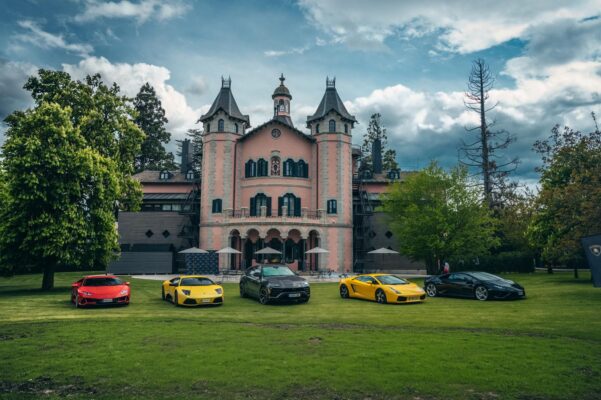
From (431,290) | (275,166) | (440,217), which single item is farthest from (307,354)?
(275,166)

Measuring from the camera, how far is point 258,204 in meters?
42.3

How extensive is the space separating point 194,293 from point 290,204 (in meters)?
26.7

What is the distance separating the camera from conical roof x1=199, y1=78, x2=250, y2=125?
4370cm

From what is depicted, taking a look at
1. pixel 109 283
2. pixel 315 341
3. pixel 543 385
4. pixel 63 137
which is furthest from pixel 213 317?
pixel 63 137

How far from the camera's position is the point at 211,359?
7754 mm

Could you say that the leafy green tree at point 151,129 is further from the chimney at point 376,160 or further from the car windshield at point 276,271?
the car windshield at point 276,271

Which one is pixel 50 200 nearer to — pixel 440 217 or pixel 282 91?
pixel 440 217

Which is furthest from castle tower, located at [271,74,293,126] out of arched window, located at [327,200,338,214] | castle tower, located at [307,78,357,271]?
arched window, located at [327,200,338,214]

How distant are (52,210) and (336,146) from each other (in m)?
27.6

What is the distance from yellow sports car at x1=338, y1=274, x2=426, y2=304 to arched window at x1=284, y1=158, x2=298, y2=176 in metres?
25.1

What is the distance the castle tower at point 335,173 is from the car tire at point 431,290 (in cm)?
2283

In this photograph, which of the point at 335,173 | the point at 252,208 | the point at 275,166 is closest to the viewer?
the point at 252,208

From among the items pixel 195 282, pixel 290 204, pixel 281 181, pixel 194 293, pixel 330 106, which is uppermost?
pixel 330 106

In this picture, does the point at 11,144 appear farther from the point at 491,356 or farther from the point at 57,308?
the point at 491,356
